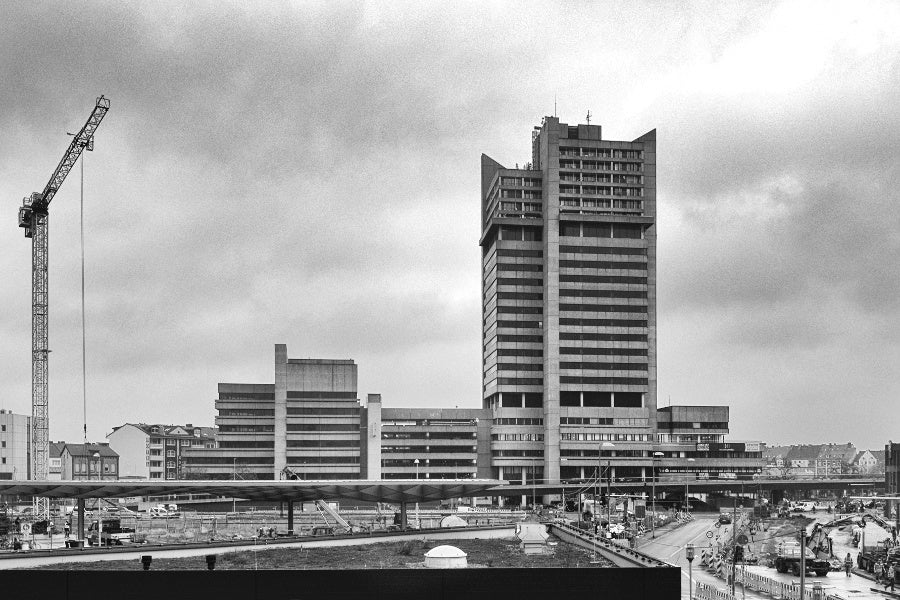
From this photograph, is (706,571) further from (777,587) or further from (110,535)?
(110,535)

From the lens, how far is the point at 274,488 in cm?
8006

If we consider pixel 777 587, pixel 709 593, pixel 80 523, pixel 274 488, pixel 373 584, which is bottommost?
pixel 777 587

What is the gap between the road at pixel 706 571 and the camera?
68.6 meters

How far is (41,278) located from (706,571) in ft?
493

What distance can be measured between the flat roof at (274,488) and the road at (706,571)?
60.0 ft

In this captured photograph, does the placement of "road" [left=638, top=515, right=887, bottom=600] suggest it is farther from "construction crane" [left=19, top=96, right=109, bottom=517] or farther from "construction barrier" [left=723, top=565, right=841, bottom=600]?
"construction crane" [left=19, top=96, right=109, bottom=517]

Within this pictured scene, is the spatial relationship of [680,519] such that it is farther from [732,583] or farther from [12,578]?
[12,578]

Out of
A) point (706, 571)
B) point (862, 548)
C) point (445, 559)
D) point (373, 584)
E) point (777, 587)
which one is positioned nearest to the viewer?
point (373, 584)

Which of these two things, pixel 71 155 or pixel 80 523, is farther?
pixel 71 155

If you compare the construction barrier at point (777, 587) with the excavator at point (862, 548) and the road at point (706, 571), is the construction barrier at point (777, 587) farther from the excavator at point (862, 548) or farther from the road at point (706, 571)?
the excavator at point (862, 548)

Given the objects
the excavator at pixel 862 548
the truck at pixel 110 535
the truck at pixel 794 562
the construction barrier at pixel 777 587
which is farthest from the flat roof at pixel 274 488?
the excavator at pixel 862 548

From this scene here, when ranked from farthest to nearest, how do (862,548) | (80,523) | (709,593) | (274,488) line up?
(862,548), (274,488), (80,523), (709,593)

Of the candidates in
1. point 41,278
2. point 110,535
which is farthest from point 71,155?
point 110,535

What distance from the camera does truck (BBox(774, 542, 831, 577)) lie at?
75.6 m
